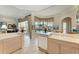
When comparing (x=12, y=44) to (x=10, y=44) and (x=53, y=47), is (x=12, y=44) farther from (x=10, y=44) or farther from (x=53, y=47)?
(x=53, y=47)

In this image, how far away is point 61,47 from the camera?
249 cm

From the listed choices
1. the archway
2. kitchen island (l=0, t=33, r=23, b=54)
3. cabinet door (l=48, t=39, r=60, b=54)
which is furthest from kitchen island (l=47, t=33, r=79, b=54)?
kitchen island (l=0, t=33, r=23, b=54)

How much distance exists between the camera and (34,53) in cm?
254

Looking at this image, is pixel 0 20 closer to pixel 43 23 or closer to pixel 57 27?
pixel 43 23

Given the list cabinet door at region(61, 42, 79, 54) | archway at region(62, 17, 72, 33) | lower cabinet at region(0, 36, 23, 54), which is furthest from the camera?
lower cabinet at region(0, 36, 23, 54)

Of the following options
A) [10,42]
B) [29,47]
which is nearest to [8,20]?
[10,42]

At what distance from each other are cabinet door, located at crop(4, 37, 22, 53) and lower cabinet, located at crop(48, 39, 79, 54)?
0.71m

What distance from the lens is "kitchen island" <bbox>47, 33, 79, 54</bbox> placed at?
7.60ft

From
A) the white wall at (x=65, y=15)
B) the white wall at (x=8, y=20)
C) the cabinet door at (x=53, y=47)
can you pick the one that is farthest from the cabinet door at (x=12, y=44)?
the white wall at (x=65, y=15)

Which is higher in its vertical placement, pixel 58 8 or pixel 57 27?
pixel 58 8

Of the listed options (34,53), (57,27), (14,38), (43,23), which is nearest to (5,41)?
(14,38)

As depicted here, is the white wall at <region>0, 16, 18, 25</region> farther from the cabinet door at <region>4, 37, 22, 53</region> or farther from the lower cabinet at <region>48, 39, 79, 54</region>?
the lower cabinet at <region>48, 39, 79, 54</region>
